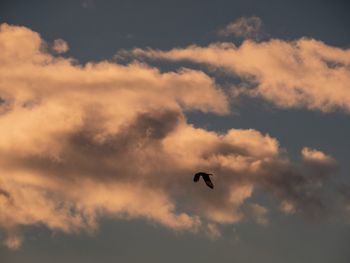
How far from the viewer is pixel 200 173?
120062 mm
